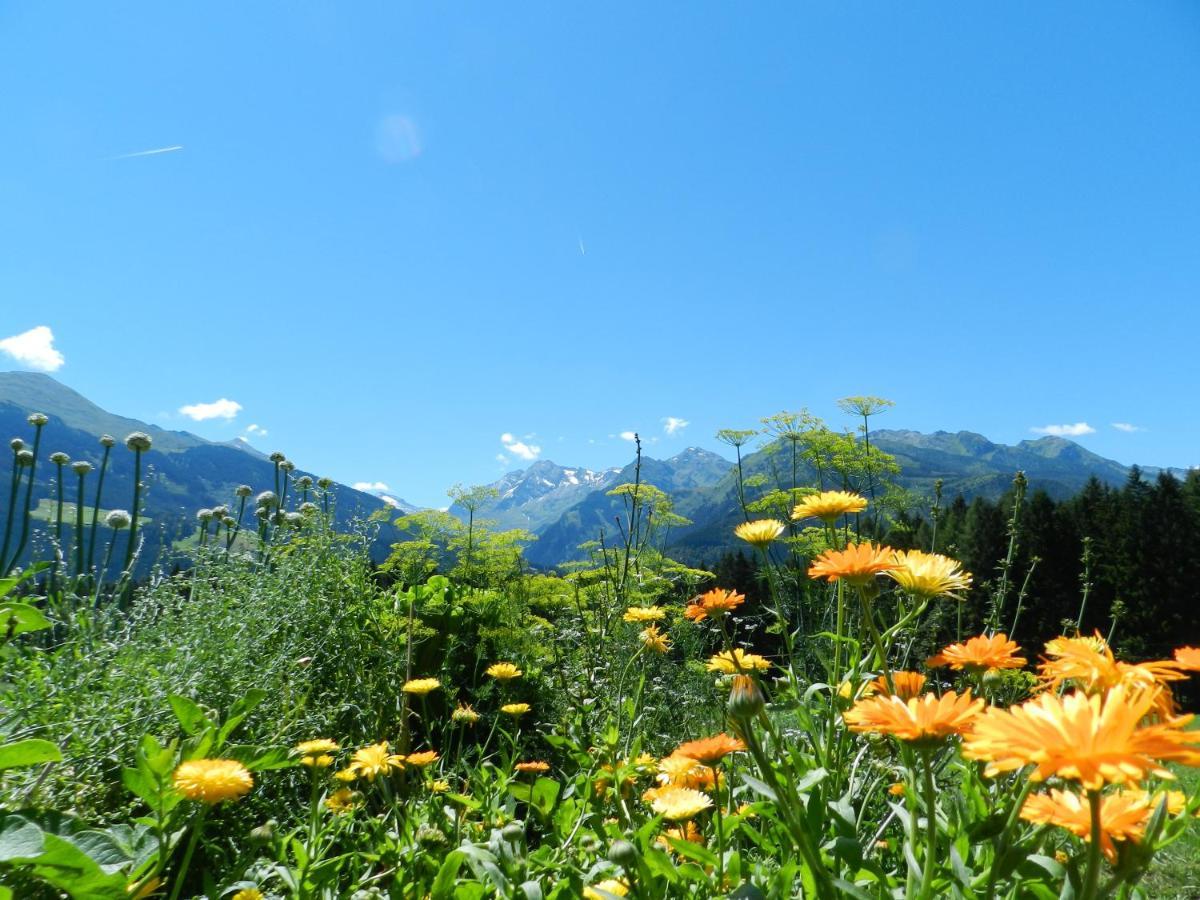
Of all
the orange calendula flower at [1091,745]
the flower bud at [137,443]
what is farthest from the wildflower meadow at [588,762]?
the flower bud at [137,443]

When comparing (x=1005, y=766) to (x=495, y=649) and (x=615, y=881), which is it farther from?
(x=495, y=649)

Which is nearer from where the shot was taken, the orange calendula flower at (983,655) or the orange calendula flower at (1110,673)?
the orange calendula flower at (1110,673)

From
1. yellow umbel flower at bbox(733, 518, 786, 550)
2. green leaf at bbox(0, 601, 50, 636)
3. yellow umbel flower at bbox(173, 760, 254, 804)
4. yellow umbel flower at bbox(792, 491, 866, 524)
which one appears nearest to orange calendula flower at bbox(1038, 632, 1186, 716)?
yellow umbel flower at bbox(792, 491, 866, 524)

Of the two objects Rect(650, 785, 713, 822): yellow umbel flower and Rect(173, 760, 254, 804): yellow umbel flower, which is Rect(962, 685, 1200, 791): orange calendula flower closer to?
Rect(650, 785, 713, 822): yellow umbel flower

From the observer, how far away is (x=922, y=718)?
734 mm

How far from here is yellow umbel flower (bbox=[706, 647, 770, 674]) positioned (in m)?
1.29

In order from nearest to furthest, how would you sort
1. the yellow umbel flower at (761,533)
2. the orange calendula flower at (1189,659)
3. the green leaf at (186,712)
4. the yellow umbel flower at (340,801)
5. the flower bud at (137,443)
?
1. the orange calendula flower at (1189,659)
2. the green leaf at (186,712)
3. the yellow umbel flower at (761,533)
4. the yellow umbel flower at (340,801)
5. the flower bud at (137,443)

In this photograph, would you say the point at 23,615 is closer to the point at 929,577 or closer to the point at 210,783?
the point at 210,783

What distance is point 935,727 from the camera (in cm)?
71

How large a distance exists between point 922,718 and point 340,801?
1.43 metres

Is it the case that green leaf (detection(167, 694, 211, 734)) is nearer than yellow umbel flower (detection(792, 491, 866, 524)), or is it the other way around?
green leaf (detection(167, 694, 211, 734))

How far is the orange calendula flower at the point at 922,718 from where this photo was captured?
706 mm

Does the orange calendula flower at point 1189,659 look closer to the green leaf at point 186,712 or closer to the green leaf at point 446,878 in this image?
the green leaf at point 446,878

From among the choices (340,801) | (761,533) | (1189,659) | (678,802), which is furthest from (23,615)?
(1189,659)
